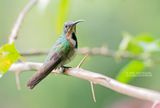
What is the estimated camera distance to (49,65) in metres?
1.74

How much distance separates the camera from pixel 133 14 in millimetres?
5863

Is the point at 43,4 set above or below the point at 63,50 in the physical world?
above

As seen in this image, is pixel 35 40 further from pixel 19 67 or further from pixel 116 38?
pixel 19 67

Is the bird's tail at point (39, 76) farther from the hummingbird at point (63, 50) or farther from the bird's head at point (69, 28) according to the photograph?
the bird's head at point (69, 28)

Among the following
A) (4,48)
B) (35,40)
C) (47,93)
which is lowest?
(47,93)

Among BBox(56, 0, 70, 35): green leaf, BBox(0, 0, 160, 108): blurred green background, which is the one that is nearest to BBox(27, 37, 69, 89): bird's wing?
BBox(56, 0, 70, 35): green leaf

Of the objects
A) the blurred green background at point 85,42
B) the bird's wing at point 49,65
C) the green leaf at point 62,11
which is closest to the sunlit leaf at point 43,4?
the green leaf at point 62,11

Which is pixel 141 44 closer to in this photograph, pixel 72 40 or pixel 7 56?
pixel 7 56

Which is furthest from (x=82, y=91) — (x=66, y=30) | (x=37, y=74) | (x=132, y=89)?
(x=132, y=89)

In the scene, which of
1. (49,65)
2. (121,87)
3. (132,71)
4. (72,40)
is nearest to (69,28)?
(72,40)

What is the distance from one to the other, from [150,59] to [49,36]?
463 centimetres

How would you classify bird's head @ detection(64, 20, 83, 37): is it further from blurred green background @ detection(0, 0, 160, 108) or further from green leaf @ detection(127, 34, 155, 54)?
blurred green background @ detection(0, 0, 160, 108)

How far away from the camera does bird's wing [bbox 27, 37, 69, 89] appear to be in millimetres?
1571

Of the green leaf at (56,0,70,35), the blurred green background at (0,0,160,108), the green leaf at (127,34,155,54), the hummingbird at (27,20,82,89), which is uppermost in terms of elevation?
the green leaf at (56,0,70,35)
